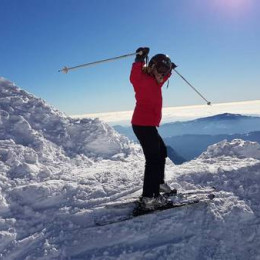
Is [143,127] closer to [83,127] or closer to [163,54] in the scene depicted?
[163,54]

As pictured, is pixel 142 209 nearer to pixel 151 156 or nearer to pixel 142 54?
pixel 151 156

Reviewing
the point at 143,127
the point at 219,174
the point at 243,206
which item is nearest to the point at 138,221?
the point at 143,127

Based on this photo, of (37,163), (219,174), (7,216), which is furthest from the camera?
(37,163)

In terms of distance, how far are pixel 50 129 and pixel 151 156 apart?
7.35 meters

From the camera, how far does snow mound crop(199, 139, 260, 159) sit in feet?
37.4

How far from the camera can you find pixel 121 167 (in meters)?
10.2

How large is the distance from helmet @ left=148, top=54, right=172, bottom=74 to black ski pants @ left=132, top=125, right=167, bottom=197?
1115 mm

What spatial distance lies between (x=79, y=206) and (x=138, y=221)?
141 cm

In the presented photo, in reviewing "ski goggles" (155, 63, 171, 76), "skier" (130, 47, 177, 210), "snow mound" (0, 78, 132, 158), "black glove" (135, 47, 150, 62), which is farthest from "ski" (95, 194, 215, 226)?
"snow mound" (0, 78, 132, 158)

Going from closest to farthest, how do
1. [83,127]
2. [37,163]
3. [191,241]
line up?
[191,241] → [37,163] → [83,127]

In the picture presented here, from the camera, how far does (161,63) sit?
6.37 metres

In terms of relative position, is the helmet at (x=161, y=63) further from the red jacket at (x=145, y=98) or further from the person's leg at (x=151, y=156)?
the person's leg at (x=151, y=156)

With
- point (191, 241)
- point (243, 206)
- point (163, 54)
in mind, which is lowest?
point (191, 241)

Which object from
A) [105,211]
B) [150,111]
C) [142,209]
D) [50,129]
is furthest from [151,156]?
→ [50,129]
